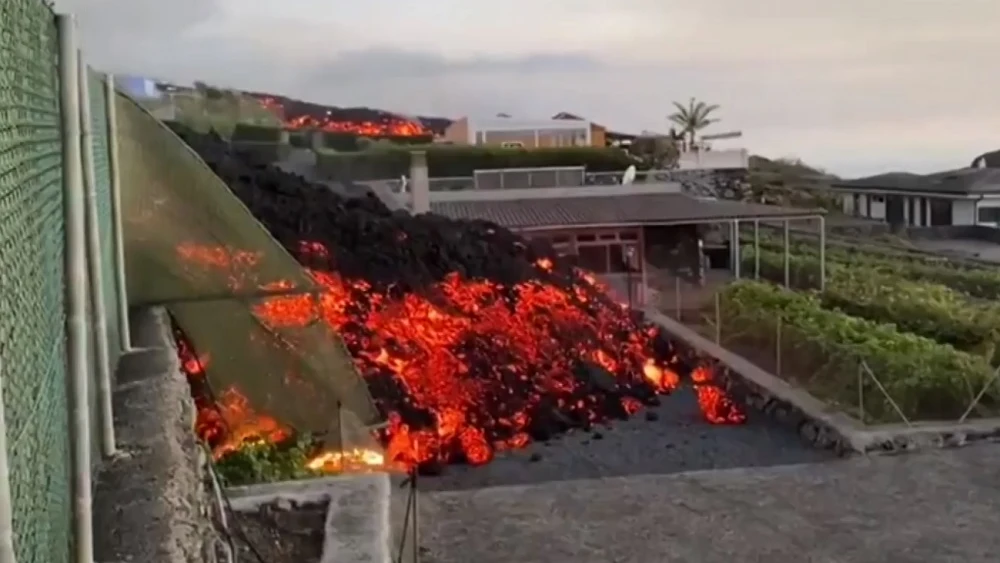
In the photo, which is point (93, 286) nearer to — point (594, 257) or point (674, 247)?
point (594, 257)

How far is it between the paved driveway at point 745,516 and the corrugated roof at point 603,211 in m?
11.7

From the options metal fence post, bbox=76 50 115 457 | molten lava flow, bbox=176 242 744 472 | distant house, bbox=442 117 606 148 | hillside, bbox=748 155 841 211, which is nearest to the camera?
metal fence post, bbox=76 50 115 457

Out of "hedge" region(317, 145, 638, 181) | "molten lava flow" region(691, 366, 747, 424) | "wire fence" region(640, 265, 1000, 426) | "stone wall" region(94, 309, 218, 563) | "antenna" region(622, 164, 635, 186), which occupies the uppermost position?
"hedge" region(317, 145, 638, 181)

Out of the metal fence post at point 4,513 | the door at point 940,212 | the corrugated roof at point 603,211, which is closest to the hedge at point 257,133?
the corrugated roof at point 603,211

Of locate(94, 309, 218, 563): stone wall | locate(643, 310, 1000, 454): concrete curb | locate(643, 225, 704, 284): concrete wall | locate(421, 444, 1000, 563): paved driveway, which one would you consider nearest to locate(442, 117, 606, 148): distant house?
locate(643, 225, 704, 284): concrete wall

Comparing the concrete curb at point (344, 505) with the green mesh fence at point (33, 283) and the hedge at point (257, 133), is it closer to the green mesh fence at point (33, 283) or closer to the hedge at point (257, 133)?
the green mesh fence at point (33, 283)

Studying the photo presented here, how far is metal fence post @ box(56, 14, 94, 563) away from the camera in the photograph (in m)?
2.50

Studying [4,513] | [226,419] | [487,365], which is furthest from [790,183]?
[4,513]

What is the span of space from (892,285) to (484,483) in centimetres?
1098

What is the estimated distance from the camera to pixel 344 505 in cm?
665

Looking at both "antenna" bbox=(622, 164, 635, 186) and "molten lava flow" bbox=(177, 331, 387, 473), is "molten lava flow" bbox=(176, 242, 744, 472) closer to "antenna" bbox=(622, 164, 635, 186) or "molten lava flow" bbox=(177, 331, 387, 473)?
"molten lava flow" bbox=(177, 331, 387, 473)

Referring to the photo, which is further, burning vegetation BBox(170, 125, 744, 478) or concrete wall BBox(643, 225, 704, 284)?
concrete wall BBox(643, 225, 704, 284)

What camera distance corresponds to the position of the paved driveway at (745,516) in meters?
8.27

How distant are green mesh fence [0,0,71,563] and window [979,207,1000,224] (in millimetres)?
32396
